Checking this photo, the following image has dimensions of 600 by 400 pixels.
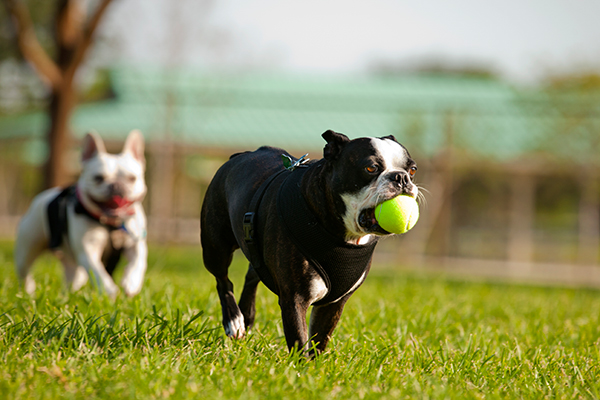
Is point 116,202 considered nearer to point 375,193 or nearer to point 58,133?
point 375,193

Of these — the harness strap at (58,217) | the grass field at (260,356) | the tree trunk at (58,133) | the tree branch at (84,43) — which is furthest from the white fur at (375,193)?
the tree trunk at (58,133)

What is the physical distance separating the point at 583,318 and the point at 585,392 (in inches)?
132

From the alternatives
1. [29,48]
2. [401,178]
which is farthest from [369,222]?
[29,48]

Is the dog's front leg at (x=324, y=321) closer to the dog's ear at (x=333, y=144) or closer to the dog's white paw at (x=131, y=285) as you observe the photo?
the dog's ear at (x=333, y=144)

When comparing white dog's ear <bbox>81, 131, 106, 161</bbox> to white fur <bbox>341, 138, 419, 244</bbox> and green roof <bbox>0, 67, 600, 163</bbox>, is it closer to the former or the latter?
white fur <bbox>341, 138, 419, 244</bbox>

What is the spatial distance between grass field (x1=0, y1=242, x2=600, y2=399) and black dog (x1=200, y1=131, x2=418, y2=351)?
315 millimetres

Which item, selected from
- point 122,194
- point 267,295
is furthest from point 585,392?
point 122,194

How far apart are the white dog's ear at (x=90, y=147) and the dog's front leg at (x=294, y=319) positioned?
3465 mm

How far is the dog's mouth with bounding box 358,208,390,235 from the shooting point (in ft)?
9.57

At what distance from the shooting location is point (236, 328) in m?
3.71

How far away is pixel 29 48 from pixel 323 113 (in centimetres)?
1074

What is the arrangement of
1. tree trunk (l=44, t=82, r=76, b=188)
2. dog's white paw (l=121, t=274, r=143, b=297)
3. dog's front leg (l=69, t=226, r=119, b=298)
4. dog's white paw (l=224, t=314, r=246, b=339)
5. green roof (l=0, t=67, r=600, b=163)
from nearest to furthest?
dog's white paw (l=224, t=314, r=246, b=339) → dog's white paw (l=121, t=274, r=143, b=297) → dog's front leg (l=69, t=226, r=119, b=298) → tree trunk (l=44, t=82, r=76, b=188) → green roof (l=0, t=67, r=600, b=163)

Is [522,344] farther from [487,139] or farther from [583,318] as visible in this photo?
[487,139]

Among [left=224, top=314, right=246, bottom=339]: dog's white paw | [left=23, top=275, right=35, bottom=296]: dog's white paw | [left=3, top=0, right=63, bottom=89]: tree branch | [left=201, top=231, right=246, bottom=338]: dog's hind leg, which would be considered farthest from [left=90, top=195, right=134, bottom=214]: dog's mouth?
[left=3, top=0, right=63, bottom=89]: tree branch
